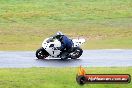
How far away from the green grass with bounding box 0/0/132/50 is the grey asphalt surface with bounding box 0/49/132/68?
4505 millimetres

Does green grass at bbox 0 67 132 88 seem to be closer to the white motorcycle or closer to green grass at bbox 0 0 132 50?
the white motorcycle

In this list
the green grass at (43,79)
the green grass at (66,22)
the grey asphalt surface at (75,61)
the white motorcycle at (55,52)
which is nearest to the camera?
the green grass at (43,79)

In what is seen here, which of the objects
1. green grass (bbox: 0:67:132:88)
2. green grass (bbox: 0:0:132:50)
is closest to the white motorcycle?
green grass (bbox: 0:67:132:88)

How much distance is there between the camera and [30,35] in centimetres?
4125

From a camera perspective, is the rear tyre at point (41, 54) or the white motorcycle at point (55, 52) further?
the rear tyre at point (41, 54)

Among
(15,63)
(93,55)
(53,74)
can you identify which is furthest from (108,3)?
(53,74)

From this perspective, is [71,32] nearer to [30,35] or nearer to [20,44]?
[30,35]

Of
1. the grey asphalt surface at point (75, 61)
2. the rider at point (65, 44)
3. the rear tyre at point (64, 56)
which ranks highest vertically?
the rider at point (65, 44)

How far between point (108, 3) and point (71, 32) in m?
18.0

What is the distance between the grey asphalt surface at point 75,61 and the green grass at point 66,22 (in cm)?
450

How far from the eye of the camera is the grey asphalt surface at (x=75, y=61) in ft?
85.9

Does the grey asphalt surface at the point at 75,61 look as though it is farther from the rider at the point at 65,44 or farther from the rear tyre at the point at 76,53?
the rider at the point at 65,44

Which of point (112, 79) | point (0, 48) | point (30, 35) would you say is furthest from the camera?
point (30, 35)

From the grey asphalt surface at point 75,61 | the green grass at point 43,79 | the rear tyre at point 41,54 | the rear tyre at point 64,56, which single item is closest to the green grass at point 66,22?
the grey asphalt surface at point 75,61
